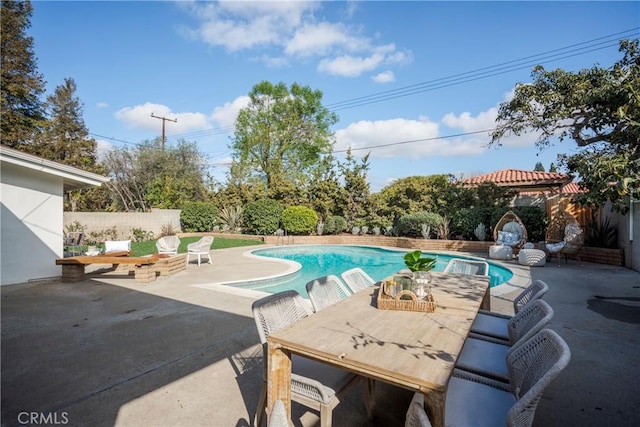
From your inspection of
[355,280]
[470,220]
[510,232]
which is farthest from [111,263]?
[470,220]

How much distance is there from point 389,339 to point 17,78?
80.1ft

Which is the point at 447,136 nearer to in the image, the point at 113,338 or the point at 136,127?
the point at 113,338

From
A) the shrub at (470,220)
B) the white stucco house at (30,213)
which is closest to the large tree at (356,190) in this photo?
the shrub at (470,220)

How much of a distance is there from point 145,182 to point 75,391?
24298mm

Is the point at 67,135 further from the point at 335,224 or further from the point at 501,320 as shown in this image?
the point at 501,320

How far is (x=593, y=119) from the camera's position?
33.4 ft

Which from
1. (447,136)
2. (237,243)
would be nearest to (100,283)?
(237,243)

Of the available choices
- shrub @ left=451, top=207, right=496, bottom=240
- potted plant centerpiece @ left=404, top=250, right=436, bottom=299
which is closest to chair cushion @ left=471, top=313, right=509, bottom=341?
potted plant centerpiece @ left=404, top=250, right=436, bottom=299

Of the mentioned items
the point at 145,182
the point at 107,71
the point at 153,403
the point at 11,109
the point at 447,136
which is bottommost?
the point at 153,403

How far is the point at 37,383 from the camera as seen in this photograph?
299 centimetres

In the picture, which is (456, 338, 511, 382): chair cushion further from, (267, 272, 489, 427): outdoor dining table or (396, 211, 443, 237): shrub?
(396, 211, 443, 237): shrub

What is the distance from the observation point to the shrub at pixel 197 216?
19.2m

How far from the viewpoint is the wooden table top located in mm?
1584

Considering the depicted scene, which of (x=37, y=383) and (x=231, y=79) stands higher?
(x=231, y=79)
